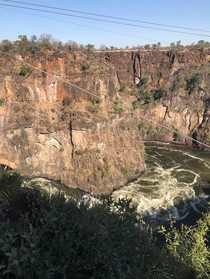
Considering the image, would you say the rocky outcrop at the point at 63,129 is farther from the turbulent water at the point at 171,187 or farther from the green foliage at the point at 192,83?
the green foliage at the point at 192,83

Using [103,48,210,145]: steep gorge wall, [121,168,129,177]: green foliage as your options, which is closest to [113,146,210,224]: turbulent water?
[121,168,129,177]: green foliage

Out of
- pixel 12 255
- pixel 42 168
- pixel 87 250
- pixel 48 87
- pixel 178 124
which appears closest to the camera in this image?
pixel 12 255

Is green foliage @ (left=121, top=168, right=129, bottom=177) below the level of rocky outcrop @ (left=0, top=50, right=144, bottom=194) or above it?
below

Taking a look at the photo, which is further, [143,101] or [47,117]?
[143,101]

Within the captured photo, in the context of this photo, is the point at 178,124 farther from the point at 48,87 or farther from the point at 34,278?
the point at 34,278

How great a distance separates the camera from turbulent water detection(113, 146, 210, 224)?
28.7m

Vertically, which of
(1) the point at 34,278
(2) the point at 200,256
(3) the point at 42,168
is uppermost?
(1) the point at 34,278

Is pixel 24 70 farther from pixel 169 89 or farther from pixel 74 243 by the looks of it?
pixel 169 89

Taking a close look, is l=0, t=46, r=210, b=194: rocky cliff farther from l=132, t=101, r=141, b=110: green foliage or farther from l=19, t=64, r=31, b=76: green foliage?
l=132, t=101, r=141, b=110: green foliage

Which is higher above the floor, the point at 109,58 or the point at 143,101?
the point at 109,58

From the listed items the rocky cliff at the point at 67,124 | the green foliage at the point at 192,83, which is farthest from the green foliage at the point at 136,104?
the rocky cliff at the point at 67,124

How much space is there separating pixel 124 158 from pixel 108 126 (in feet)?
12.2

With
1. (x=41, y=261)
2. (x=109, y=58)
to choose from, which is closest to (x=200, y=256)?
(x=41, y=261)

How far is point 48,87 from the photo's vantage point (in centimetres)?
3425
